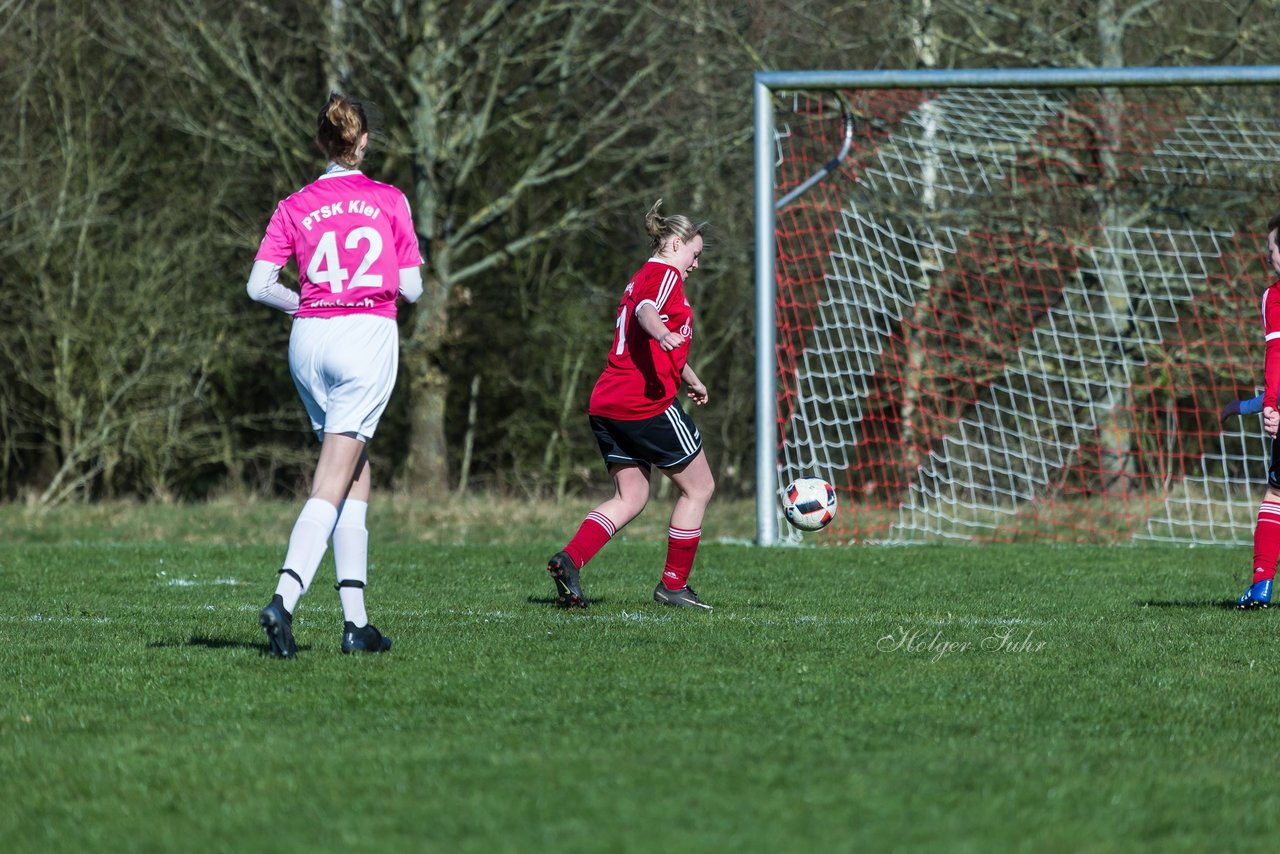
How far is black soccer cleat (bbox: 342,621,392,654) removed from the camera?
212 inches

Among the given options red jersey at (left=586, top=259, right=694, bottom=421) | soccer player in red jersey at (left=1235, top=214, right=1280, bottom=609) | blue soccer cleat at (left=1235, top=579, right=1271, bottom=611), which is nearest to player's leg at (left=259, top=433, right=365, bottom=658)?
red jersey at (left=586, top=259, right=694, bottom=421)

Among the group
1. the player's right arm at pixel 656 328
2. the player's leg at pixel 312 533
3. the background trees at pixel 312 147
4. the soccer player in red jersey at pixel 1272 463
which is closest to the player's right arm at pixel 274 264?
the player's leg at pixel 312 533

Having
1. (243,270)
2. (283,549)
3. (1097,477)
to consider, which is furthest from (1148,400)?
(243,270)

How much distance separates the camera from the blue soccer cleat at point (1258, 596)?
6.94 meters

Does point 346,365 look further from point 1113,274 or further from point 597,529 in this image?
point 1113,274

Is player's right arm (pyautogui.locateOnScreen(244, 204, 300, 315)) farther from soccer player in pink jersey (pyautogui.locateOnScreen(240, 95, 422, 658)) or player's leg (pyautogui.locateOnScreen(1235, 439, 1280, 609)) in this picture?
player's leg (pyautogui.locateOnScreen(1235, 439, 1280, 609))

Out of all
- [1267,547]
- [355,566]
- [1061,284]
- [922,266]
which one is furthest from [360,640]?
[1061,284]

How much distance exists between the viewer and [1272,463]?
7051 mm

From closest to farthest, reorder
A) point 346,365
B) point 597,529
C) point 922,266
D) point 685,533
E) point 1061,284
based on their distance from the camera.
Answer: point 346,365 < point 597,529 < point 685,533 < point 922,266 < point 1061,284

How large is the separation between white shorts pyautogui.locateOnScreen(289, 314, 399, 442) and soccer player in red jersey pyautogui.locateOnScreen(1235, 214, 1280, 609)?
3.72m

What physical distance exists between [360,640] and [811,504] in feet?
9.56

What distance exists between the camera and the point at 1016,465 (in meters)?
17.1

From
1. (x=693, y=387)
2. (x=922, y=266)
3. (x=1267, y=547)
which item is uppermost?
(x=922, y=266)

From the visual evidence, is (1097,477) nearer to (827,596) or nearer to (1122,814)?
(827,596)
